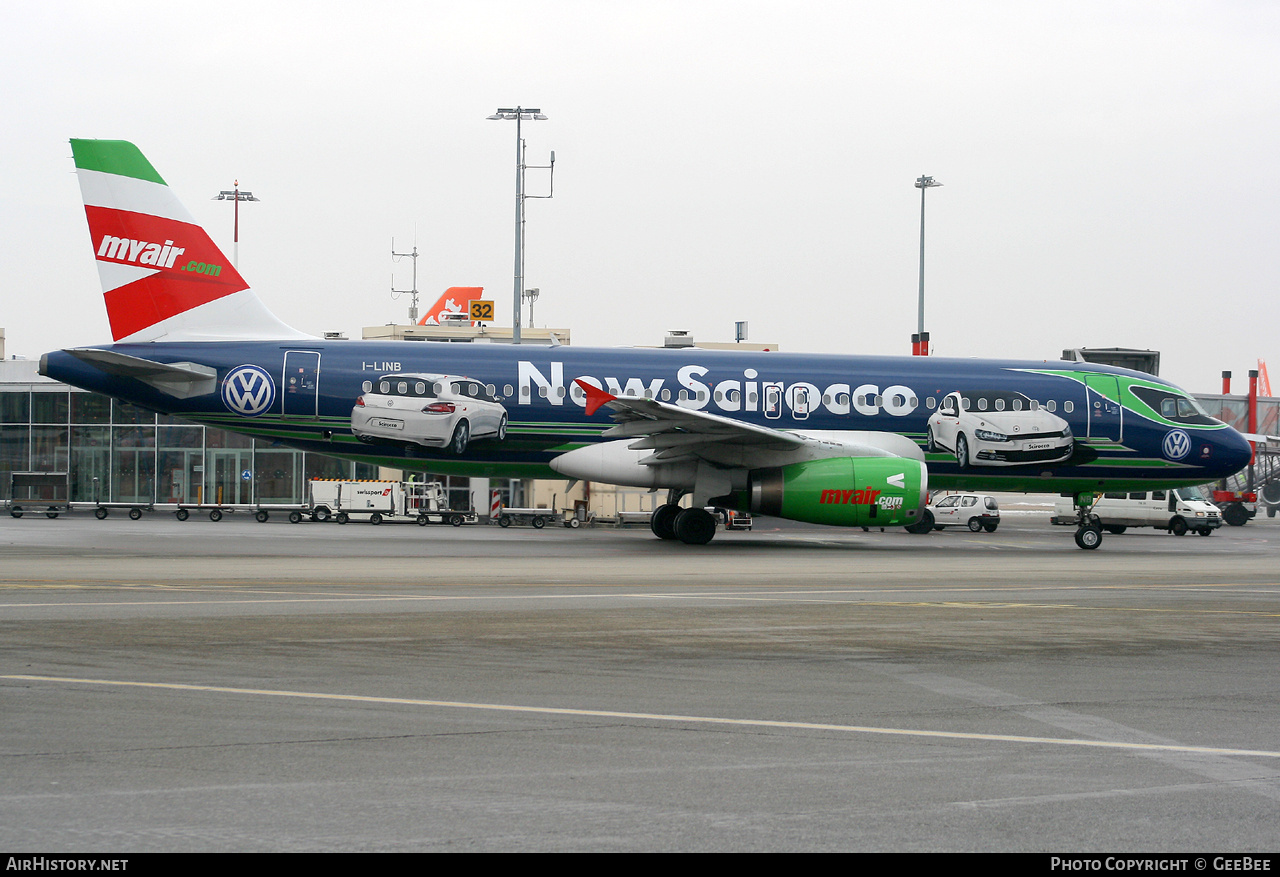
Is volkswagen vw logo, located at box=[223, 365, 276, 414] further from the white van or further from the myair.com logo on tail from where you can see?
the white van

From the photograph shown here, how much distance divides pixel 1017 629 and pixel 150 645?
23.2 ft

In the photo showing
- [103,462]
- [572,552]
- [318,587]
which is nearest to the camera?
[318,587]

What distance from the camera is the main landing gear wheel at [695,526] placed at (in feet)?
76.7

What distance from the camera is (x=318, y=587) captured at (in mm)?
13250

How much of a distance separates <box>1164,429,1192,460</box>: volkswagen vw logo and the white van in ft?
43.1

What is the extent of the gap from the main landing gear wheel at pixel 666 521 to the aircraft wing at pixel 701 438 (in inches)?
84.0

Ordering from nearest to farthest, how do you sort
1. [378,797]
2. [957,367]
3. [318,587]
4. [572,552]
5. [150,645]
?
[378,797]
[150,645]
[318,587]
[572,552]
[957,367]

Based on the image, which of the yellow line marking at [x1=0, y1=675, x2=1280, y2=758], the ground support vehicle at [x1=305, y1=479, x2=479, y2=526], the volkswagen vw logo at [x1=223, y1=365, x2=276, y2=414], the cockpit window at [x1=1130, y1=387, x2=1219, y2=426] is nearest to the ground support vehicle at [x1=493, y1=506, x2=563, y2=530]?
the ground support vehicle at [x1=305, y1=479, x2=479, y2=526]

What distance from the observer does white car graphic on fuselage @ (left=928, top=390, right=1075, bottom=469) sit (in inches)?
953

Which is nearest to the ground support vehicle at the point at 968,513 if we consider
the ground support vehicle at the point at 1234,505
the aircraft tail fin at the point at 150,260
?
the ground support vehicle at the point at 1234,505

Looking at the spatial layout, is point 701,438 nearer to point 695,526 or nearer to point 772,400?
point 695,526
